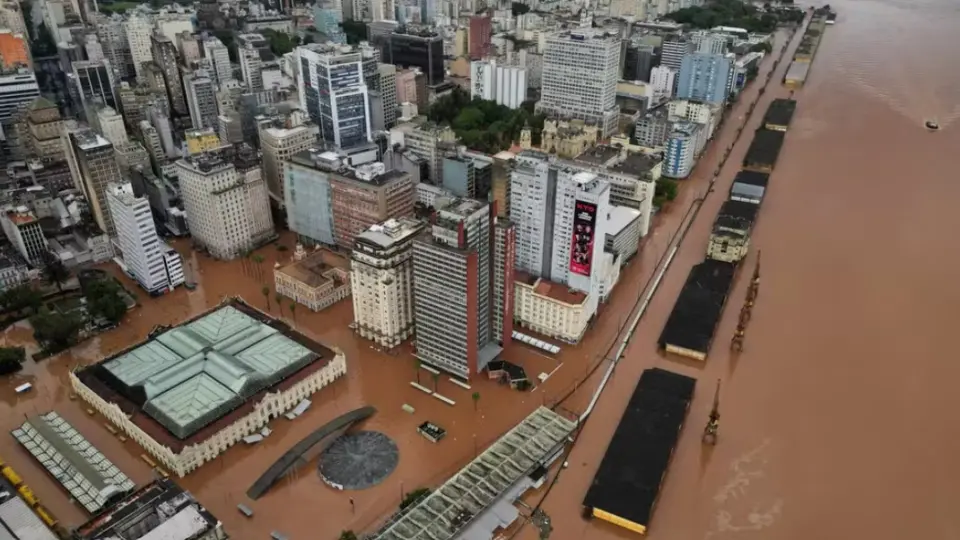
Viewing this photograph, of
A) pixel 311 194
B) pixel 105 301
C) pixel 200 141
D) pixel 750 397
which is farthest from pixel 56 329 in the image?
pixel 750 397

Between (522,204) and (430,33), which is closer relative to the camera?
(522,204)

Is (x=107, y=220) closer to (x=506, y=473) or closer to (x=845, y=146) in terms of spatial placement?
(x=506, y=473)

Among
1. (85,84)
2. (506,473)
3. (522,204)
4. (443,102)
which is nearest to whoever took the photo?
(506,473)

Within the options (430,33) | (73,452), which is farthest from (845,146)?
(73,452)

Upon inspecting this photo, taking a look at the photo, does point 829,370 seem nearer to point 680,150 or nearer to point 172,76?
point 680,150

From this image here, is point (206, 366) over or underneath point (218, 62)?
underneath

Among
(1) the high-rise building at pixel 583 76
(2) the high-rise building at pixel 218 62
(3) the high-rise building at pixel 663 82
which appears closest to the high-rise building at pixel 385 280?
(1) the high-rise building at pixel 583 76
